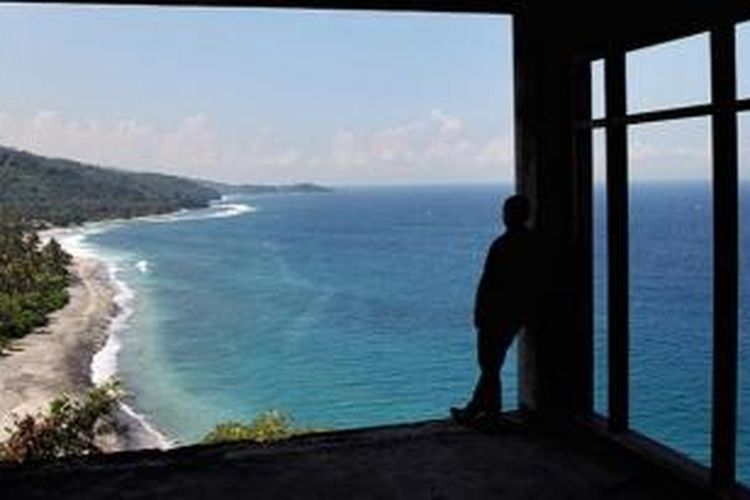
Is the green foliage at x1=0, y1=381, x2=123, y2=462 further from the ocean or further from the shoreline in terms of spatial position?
the ocean

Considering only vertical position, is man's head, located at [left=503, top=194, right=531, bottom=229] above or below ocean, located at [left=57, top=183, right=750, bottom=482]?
above

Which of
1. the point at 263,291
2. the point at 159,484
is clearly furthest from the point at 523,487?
the point at 263,291

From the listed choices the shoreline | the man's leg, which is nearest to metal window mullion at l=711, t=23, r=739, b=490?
the man's leg

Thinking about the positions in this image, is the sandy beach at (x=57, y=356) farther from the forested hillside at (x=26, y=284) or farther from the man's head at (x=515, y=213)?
the man's head at (x=515, y=213)

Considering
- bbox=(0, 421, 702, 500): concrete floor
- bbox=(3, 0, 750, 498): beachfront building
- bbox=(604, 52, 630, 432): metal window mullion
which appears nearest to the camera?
bbox=(3, 0, 750, 498): beachfront building

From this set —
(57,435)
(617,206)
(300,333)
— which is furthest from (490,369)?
(300,333)

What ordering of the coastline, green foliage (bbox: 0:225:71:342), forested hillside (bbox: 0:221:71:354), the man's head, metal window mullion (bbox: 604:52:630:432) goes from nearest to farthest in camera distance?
1. metal window mullion (bbox: 604:52:630:432)
2. the man's head
3. the coastline
4. forested hillside (bbox: 0:221:71:354)
5. green foliage (bbox: 0:225:71:342)
